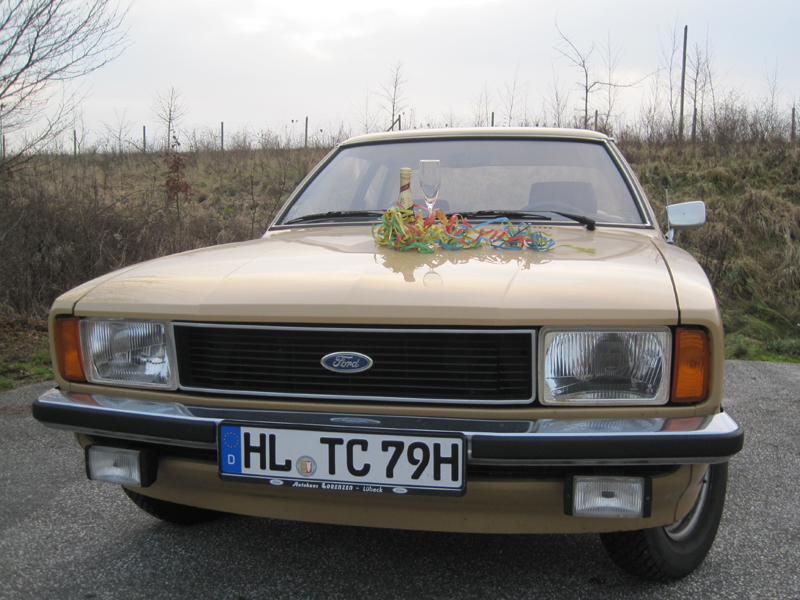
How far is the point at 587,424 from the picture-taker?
1.52m

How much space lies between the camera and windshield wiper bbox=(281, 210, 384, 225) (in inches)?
106

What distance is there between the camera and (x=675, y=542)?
74.5 inches

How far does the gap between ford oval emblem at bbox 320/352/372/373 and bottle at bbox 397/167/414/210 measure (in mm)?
978

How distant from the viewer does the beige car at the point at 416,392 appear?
4.95ft

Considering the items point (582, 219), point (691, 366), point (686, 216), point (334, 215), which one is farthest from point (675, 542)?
point (334, 215)

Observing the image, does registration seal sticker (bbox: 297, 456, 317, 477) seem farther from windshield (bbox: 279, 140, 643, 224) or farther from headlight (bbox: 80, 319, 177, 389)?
windshield (bbox: 279, 140, 643, 224)

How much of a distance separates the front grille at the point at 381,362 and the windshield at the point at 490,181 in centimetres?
111

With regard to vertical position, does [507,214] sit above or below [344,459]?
above

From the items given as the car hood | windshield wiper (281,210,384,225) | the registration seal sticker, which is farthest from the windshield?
the registration seal sticker

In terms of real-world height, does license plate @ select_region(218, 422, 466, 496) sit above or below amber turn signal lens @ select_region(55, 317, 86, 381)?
below

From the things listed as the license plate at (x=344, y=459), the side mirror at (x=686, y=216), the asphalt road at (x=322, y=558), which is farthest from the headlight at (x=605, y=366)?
the side mirror at (x=686, y=216)

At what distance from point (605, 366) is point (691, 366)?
20 centimetres

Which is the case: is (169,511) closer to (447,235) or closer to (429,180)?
(447,235)

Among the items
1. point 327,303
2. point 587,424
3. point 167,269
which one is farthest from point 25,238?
point 587,424
